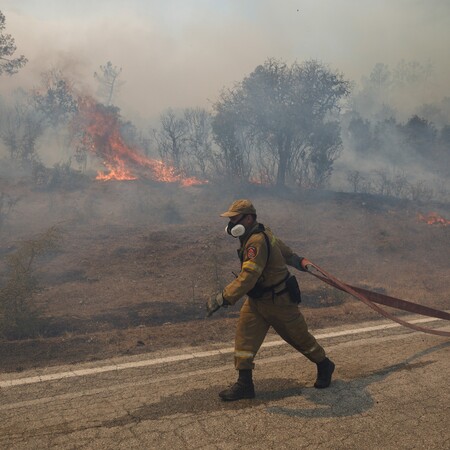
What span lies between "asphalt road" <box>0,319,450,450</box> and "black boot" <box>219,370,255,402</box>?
5 cm

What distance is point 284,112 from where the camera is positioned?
22297 mm

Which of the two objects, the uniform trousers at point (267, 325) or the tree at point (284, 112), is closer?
the uniform trousers at point (267, 325)

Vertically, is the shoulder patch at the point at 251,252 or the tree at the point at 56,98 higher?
the tree at the point at 56,98

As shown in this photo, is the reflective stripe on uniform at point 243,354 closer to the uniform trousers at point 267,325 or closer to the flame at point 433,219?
the uniform trousers at point 267,325

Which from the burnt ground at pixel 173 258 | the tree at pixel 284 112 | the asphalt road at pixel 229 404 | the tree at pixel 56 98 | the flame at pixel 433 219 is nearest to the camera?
the asphalt road at pixel 229 404

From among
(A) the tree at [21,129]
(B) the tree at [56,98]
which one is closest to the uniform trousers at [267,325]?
(A) the tree at [21,129]

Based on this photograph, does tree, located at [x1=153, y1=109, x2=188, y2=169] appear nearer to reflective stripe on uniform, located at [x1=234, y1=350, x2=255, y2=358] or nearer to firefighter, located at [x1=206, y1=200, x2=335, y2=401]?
firefighter, located at [x1=206, y1=200, x2=335, y2=401]

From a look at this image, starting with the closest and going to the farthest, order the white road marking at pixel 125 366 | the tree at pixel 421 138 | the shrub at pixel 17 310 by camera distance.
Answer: the white road marking at pixel 125 366
the shrub at pixel 17 310
the tree at pixel 421 138

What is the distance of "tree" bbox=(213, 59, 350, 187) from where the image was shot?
73.7 ft

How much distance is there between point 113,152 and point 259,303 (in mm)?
17740

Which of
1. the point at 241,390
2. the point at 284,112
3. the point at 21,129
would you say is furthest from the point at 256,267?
the point at 21,129

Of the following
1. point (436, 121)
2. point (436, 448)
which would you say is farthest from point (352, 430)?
point (436, 121)

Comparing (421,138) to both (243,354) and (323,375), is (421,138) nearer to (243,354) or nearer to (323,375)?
(323,375)

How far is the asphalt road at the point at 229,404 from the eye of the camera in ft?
11.5
